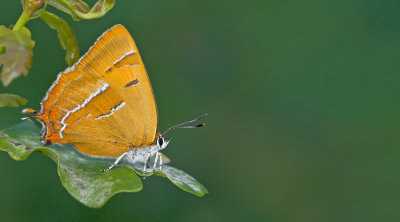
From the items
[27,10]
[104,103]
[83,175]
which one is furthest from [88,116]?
[27,10]

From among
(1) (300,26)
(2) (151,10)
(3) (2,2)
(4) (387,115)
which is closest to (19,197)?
→ (3) (2,2)

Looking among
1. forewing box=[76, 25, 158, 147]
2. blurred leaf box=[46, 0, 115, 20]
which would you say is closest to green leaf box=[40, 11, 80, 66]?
blurred leaf box=[46, 0, 115, 20]

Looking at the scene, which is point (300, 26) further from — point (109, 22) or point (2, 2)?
point (2, 2)

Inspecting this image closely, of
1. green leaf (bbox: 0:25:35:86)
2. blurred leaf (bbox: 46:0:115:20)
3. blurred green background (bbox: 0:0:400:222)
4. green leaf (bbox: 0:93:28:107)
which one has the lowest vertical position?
blurred green background (bbox: 0:0:400:222)

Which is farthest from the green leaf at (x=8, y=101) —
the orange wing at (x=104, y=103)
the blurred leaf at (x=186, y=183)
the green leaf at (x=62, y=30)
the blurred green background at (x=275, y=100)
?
the blurred green background at (x=275, y=100)

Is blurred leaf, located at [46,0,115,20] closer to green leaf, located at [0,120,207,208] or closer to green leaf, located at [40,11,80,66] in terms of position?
green leaf, located at [40,11,80,66]

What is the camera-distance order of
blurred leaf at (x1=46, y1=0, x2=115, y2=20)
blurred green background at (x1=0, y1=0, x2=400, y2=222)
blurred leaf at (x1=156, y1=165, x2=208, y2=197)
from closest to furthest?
blurred leaf at (x1=46, y1=0, x2=115, y2=20)
blurred leaf at (x1=156, y1=165, x2=208, y2=197)
blurred green background at (x1=0, y1=0, x2=400, y2=222)
